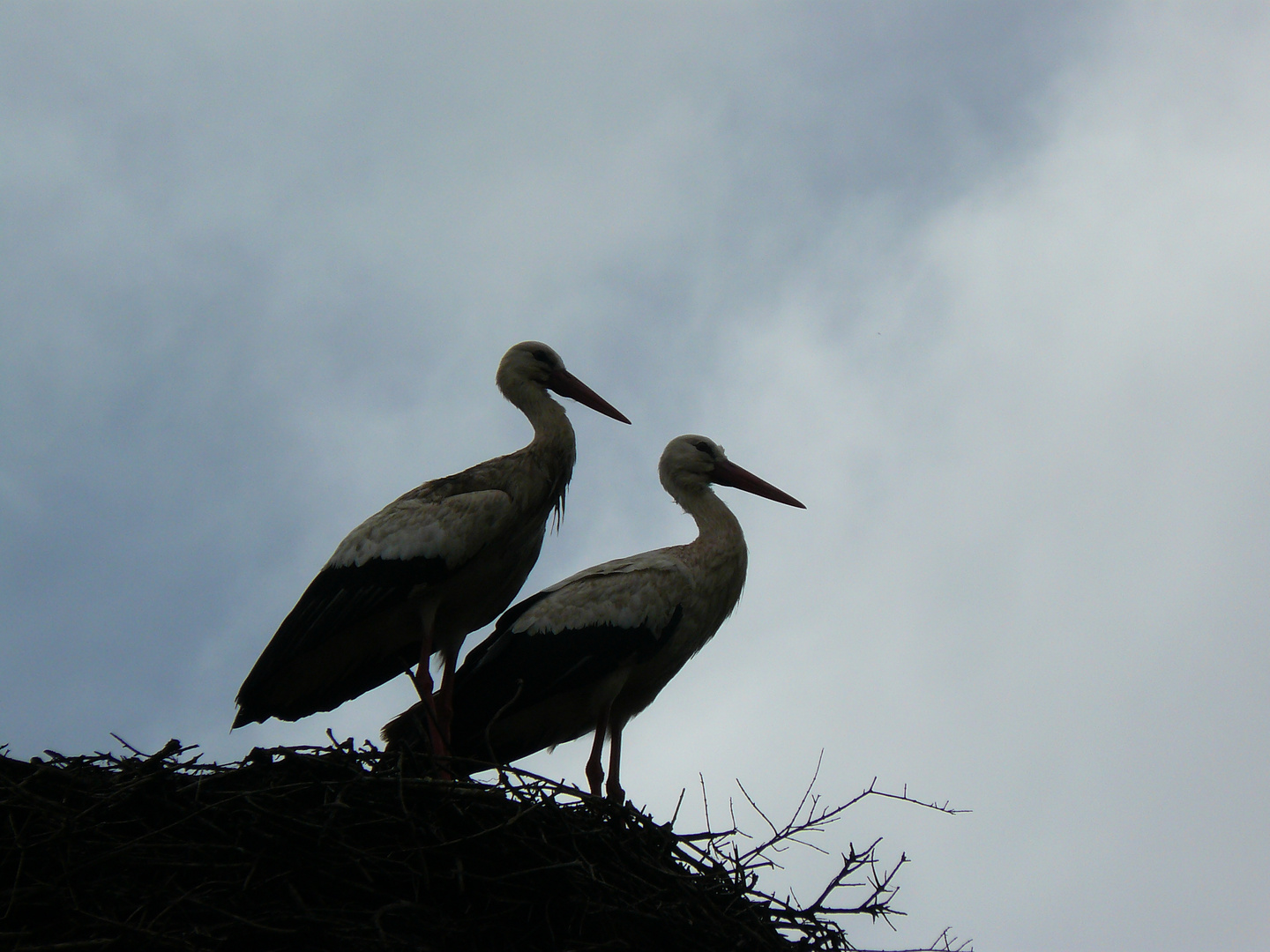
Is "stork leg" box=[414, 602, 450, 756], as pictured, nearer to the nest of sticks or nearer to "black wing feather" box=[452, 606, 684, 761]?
"black wing feather" box=[452, 606, 684, 761]

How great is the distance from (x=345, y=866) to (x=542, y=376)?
318 cm

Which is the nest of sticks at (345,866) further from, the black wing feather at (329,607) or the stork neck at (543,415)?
the stork neck at (543,415)

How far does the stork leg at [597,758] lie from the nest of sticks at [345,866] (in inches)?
51.1

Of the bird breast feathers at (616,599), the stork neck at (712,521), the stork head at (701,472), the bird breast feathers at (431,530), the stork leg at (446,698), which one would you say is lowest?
the stork leg at (446,698)

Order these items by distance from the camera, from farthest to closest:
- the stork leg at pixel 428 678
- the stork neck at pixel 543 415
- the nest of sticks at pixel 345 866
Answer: the stork neck at pixel 543 415, the stork leg at pixel 428 678, the nest of sticks at pixel 345 866

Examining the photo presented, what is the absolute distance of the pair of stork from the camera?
534cm

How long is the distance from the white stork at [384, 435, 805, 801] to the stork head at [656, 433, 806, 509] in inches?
24.7

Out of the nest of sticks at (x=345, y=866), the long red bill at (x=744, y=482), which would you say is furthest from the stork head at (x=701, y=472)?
the nest of sticks at (x=345, y=866)

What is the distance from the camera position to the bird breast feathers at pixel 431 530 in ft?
17.5

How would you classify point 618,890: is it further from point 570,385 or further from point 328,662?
point 570,385

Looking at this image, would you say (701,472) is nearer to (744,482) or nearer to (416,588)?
(744,482)

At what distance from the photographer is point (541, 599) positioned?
5617 mm

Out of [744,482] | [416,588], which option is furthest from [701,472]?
[416,588]

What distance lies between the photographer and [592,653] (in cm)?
535
